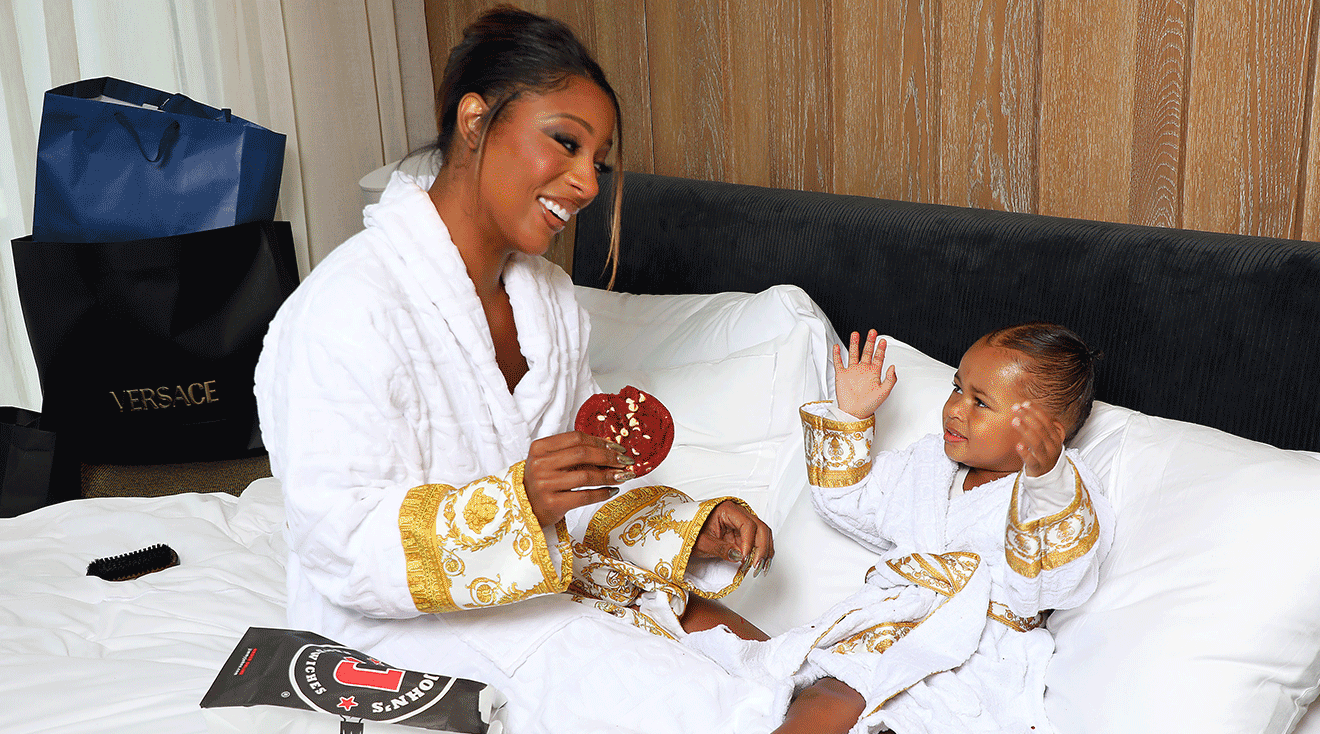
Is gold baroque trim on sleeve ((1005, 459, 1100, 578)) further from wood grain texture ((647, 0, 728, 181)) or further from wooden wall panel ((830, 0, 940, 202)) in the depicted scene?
wood grain texture ((647, 0, 728, 181))

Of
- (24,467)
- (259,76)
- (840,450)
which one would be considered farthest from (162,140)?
(840,450)

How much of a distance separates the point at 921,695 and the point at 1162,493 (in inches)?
13.5

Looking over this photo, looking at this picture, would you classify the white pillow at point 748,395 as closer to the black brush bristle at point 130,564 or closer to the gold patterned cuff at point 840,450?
the gold patterned cuff at point 840,450

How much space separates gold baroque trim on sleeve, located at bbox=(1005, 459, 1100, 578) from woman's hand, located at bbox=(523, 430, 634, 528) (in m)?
0.44

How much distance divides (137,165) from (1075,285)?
1994mm

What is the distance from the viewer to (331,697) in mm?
905

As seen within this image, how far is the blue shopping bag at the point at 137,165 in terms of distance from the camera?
212 cm

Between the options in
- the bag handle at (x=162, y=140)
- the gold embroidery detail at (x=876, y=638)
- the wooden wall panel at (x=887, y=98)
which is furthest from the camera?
the bag handle at (x=162, y=140)

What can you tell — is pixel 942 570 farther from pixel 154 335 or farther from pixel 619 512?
pixel 154 335

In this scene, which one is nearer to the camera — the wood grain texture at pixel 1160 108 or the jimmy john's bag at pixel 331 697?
the jimmy john's bag at pixel 331 697

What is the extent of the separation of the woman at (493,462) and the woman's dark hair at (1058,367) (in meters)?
0.39

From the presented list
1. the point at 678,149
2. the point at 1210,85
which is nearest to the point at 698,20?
the point at 678,149

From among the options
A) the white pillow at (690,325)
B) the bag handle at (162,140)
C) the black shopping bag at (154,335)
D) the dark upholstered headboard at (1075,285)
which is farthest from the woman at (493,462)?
the bag handle at (162,140)

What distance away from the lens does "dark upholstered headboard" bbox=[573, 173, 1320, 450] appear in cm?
111
